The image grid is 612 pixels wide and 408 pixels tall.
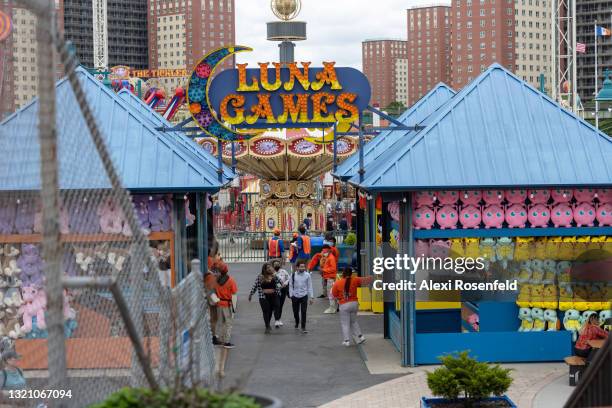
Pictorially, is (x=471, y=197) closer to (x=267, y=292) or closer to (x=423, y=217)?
(x=423, y=217)

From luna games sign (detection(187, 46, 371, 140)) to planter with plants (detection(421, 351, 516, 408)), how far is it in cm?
585

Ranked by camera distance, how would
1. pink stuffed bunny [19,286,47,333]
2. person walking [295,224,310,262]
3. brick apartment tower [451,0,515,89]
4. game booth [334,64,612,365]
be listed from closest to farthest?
pink stuffed bunny [19,286,47,333]
game booth [334,64,612,365]
person walking [295,224,310,262]
brick apartment tower [451,0,515,89]

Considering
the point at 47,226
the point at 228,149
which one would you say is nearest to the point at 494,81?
the point at 47,226

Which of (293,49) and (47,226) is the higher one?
(293,49)

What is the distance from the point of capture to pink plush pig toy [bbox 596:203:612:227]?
1617cm

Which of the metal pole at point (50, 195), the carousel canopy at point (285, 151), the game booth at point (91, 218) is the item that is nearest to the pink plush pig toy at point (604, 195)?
the game booth at point (91, 218)

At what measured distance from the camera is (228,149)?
1415 inches

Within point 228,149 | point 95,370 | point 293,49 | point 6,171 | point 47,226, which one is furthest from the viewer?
point 293,49

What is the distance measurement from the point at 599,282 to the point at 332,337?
510cm

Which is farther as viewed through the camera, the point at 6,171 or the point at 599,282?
the point at 599,282

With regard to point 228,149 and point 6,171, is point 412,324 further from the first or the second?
point 228,149

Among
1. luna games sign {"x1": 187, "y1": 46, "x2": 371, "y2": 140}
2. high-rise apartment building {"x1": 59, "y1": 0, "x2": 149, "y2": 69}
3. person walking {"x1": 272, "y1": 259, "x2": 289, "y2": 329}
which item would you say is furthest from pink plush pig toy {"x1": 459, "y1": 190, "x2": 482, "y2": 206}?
high-rise apartment building {"x1": 59, "y1": 0, "x2": 149, "y2": 69}

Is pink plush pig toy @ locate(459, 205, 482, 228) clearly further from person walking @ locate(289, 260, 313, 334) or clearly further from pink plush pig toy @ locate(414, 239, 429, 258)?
person walking @ locate(289, 260, 313, 334)
